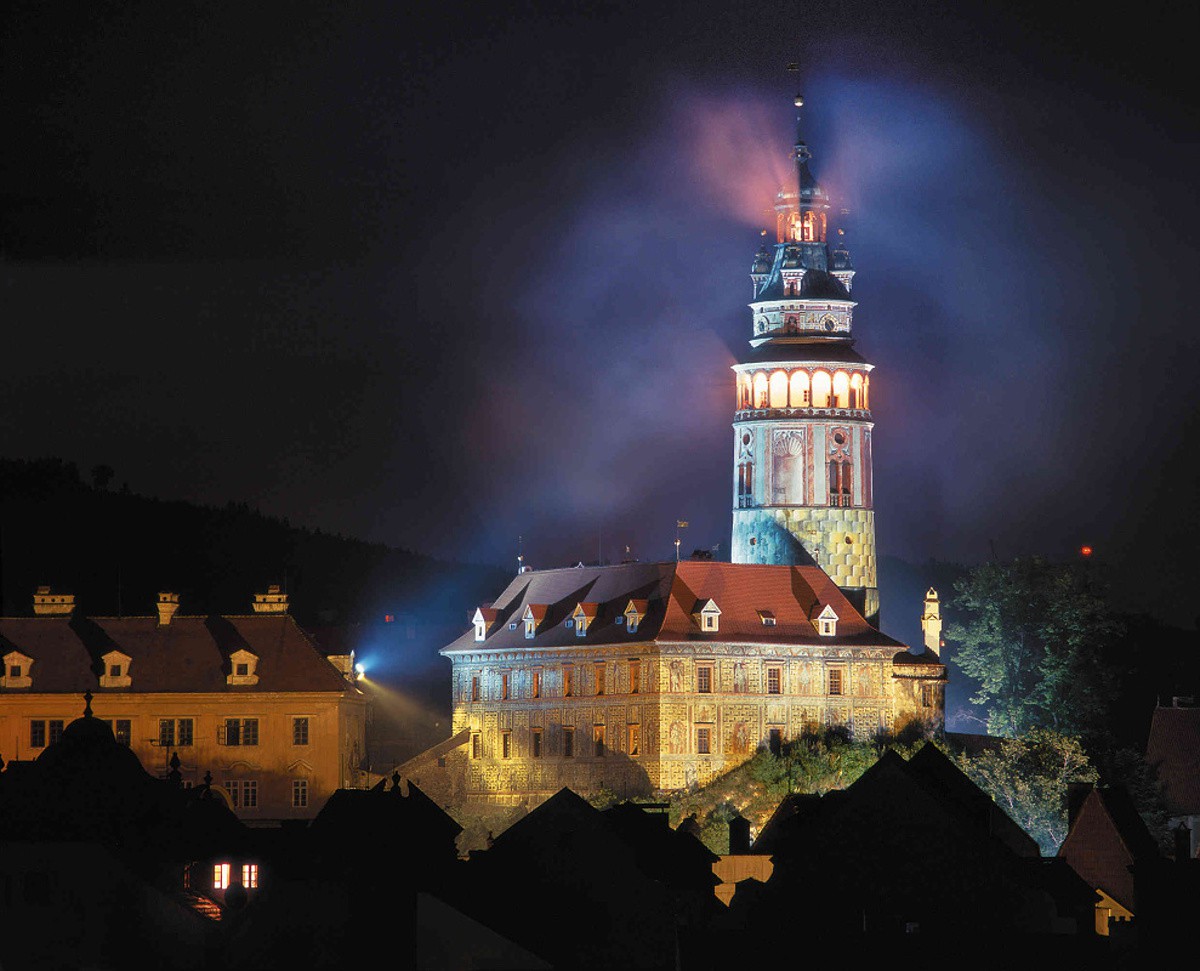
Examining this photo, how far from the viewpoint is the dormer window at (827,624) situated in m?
139

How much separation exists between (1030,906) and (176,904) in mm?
22103

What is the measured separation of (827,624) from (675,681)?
260 inches

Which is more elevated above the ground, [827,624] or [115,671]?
[827,624]

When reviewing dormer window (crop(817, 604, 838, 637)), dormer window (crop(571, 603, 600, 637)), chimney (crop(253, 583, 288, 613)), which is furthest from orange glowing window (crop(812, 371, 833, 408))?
chimney (crop(253, 583, 288, 613))

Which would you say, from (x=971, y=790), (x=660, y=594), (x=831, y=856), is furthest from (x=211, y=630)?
(x=831, y=856)

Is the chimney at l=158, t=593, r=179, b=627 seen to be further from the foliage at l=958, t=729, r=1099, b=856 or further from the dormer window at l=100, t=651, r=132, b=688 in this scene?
the foliage at l=958, t=729, r=1099, b=856

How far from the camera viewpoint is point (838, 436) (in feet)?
488

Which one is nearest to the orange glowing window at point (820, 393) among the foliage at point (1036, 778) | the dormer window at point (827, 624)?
the dormer window at point (827, 624)

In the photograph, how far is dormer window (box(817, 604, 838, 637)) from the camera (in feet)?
455

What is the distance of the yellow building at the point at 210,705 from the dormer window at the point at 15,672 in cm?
4

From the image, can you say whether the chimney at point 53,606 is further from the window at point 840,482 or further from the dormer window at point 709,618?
the window at point 840,482

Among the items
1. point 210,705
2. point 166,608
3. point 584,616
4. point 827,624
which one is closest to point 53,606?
point 166,608

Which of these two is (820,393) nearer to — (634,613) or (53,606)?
(634,613)

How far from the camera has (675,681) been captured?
136000 mm
